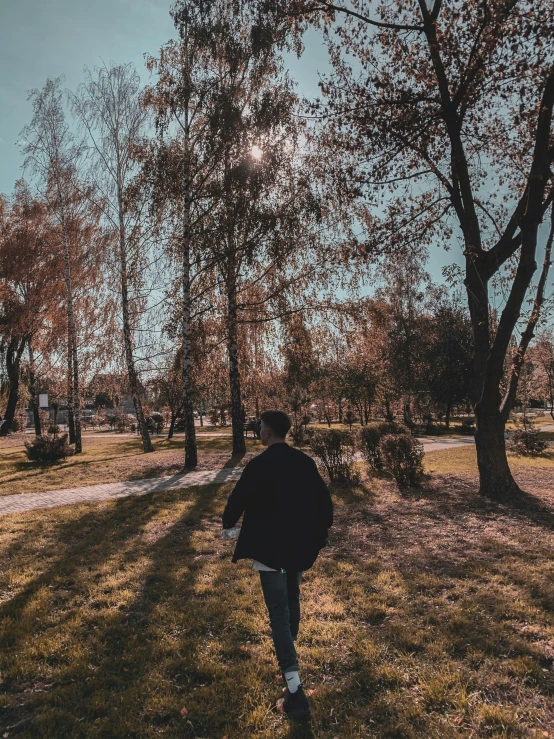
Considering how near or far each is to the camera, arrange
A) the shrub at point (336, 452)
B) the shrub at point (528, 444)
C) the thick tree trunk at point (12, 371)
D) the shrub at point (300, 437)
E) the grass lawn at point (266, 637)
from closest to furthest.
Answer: the grass lawn at point (266, 637)
the shrub at point (336, 452)
the shrub at point (528, 444)
the shrub at point (300, 437)
the thick tree trunk at point (12, 371)

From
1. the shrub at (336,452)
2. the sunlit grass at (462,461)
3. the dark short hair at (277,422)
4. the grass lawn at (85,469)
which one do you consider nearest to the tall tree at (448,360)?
the sunlit grass at (462,461)

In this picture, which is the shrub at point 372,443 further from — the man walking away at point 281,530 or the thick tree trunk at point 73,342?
the thick tree trunk at point 73,342

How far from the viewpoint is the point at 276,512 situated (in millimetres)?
2777

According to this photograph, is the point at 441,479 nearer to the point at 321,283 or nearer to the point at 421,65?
the point at 321,283

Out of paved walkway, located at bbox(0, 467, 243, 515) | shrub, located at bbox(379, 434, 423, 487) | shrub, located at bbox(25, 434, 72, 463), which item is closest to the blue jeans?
paved walkway, located at bbox(0, 467, 243, 515)

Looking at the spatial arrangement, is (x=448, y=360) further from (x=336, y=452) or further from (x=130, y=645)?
(x=130, y=645)

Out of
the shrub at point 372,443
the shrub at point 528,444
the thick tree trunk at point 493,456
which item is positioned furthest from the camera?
the shrub at point 528,444

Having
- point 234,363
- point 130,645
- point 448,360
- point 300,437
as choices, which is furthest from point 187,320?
point 448,360

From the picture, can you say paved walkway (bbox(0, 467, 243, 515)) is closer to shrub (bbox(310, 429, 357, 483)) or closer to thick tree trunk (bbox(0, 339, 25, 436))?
shrub (bbox(310, 429, 357, 483))

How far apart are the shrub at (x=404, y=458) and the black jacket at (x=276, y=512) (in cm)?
728

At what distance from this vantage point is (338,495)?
30.8 ft

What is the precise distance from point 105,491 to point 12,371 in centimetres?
2148

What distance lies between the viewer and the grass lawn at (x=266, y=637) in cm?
268

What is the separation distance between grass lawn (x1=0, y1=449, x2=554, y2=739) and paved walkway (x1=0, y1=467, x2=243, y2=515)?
212 cm
